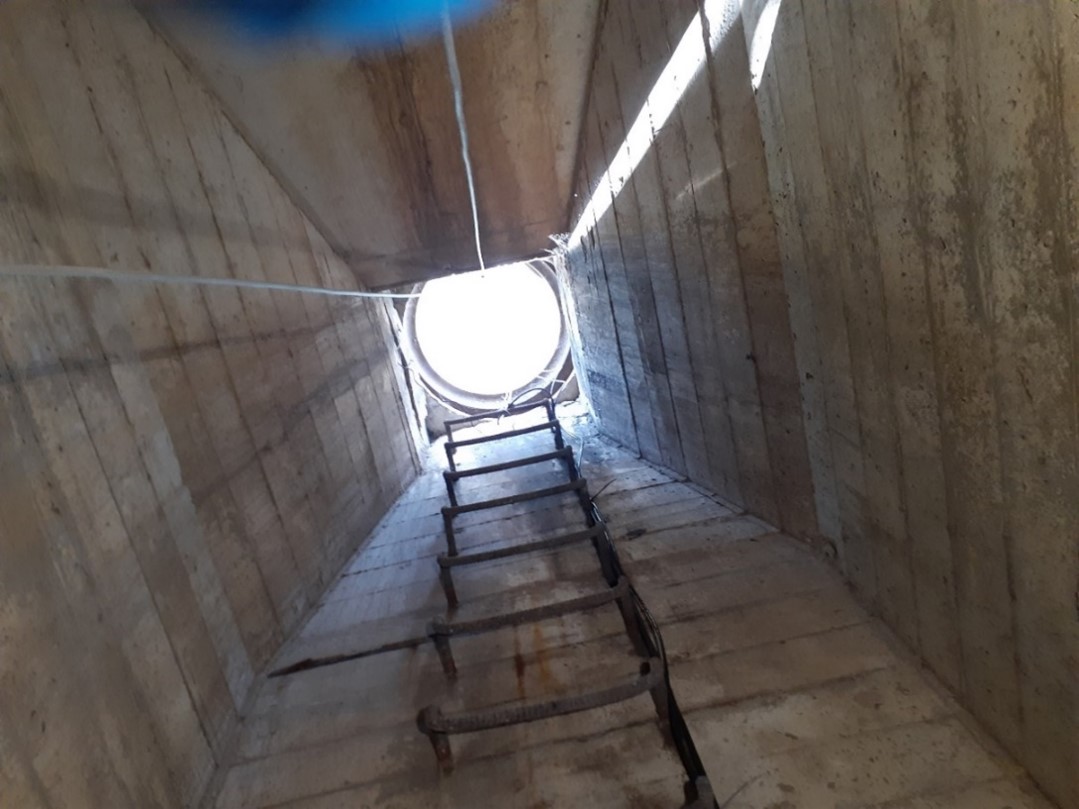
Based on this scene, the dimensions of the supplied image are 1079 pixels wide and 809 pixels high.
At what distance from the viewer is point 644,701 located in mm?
1777

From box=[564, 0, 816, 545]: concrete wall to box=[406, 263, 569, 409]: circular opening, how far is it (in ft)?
5.01

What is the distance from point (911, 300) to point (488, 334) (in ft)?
24.5

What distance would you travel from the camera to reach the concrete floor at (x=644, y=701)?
148cm

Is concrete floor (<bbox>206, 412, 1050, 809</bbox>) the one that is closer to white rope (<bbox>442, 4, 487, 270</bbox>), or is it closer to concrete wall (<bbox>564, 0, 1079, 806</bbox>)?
concrete wall (<bbox>564, 0, 1079, 806</bbox>)

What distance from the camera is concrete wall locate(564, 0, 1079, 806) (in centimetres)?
103

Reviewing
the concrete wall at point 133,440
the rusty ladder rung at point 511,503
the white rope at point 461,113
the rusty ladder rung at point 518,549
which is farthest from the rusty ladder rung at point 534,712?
the white rope at point 461,113

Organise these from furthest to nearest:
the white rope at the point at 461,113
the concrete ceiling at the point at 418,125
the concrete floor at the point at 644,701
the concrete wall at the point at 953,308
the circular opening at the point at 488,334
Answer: the circular opening at the point at 488,334 < the concrete ceiling at the point at 418,125 < the white rope at the point at 461,113 < the concrete floor at the point at 644,701 < the concrete wall at the point at 953,308

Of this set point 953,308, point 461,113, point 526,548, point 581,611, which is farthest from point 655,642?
point 461,113

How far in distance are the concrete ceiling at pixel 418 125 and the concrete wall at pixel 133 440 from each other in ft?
0.79

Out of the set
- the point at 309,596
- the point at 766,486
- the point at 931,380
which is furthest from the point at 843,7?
the point at 309,596

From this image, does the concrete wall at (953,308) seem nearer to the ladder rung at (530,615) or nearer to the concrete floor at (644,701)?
the concrete floor at (644,701)

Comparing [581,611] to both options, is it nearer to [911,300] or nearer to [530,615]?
[530,615]

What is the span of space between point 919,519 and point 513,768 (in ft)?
3.68

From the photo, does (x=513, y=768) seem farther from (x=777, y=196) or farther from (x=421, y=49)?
(x=421, y=49)
